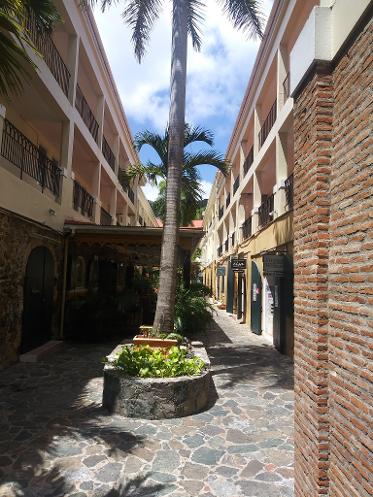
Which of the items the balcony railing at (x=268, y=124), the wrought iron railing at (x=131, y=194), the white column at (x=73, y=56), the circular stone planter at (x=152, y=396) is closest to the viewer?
the circular stone planter at (x=152, y=396)

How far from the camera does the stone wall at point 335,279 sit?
8.73 ft

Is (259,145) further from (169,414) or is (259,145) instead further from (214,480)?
(214,480)

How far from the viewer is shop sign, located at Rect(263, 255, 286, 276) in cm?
1043

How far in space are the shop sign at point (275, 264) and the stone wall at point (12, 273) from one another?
618 centimetres

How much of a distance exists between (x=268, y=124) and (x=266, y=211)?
3.25 m

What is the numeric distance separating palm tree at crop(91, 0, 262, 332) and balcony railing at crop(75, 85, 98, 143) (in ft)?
13.4

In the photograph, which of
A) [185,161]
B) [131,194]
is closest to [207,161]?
[185,161]

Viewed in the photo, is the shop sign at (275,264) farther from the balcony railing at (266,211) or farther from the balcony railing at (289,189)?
the balcony railing at (266,211)

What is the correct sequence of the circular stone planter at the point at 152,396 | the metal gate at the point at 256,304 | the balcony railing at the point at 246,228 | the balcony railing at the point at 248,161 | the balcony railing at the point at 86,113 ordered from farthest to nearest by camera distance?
the balcony railing at the point at 246,228 → the balcony railing at the point at 248,161 → the metal gate at the point at 256,304 → the balcony railing at the point at 86,113 → the circular stone planter at the point at 152,396

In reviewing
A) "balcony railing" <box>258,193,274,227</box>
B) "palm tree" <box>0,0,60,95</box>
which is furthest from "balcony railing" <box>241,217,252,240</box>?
"palm tree" <box>0,0,60,95</box>

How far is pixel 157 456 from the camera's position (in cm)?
446

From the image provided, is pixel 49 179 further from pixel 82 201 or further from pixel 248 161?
pixel 248 161

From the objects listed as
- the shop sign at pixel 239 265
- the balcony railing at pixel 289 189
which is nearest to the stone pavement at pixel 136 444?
the balcony railing at pixel 289 189

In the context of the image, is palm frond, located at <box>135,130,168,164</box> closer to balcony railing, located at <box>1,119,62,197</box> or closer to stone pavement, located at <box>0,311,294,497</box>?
balcony railing, located at <box>1,119,62,197</box>
